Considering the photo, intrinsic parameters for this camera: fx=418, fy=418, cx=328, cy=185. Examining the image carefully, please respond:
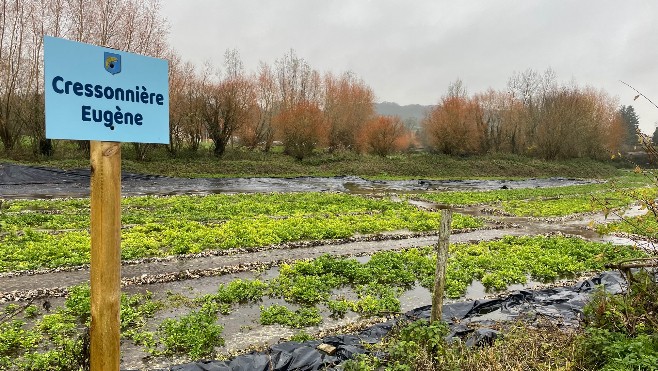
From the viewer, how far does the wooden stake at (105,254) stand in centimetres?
328

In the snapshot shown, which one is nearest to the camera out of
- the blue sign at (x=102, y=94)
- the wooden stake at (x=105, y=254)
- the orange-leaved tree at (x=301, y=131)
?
the blue sign at (x=102, y=94)

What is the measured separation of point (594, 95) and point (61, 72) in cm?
8298

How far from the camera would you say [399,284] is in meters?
A: 9.90

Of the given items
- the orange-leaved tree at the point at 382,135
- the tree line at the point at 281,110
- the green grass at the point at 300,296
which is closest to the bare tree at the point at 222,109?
the tree line at the point at 281,110

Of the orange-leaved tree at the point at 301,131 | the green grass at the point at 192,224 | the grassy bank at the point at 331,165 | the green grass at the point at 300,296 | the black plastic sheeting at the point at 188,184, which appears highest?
the orange-leaved tree at the point at 301,131

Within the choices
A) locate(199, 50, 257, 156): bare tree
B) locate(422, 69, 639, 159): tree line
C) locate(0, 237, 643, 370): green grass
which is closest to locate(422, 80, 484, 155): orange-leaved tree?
locate(422, 69, 639, 159): tree line

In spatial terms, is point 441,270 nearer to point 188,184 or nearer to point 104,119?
point 104,119

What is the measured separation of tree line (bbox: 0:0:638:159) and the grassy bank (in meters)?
1.88

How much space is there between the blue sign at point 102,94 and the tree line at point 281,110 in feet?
115

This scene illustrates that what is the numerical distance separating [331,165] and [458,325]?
3465cm

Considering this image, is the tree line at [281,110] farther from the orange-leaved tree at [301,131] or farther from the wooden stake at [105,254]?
the wooden stake at [105,254]

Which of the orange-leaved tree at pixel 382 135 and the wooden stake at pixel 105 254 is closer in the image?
Answer: the wooden stake at pixel 105 254

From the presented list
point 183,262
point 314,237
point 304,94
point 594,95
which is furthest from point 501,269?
point 594,95

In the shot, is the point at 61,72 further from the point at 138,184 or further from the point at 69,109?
the point at 138,184
